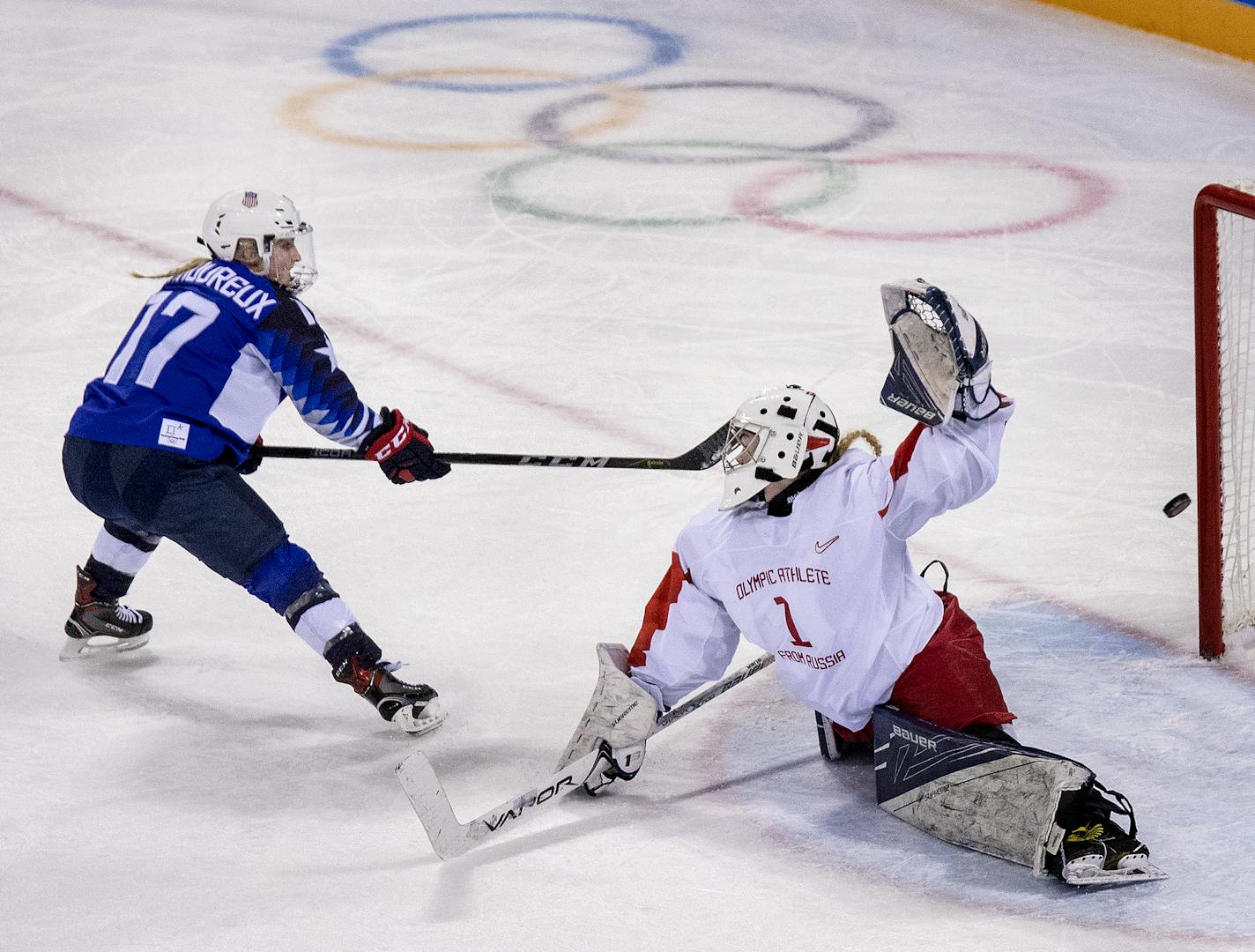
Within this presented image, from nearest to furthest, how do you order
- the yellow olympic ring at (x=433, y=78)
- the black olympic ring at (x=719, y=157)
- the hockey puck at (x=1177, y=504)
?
the hockey puck at (x=1177, y=504) < the black olympic ring at (x=719, y=157) < the yellow olympic ring at (x=433, y=78)

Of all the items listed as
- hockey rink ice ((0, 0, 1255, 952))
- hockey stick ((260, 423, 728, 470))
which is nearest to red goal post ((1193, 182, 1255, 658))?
hockey rink ice ((0, 0, 1255, 952))

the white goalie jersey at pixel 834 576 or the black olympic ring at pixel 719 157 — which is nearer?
the white goalie jersey at pixel 834 576

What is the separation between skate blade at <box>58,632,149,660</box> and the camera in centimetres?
355

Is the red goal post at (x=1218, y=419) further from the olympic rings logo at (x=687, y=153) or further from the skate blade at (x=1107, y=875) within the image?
the olympic rings logo at (x=687, y=153)

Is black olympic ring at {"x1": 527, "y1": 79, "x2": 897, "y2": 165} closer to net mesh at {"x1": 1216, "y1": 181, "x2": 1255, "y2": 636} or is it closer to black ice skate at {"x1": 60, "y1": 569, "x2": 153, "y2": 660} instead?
net mesh at {"x1": 1216, "y1": 181, "x2": 1255, "y2": 636}

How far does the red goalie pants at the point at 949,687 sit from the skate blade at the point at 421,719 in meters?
0.90

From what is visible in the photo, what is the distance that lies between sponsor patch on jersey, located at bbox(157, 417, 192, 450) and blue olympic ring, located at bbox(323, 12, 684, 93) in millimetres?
4867

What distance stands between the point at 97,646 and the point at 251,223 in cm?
97

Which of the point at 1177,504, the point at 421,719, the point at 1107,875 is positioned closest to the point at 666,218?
the point at 1177,504

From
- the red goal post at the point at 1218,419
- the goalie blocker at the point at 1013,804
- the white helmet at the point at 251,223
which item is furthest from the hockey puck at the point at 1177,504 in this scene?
the white helmet at the point at 251,223

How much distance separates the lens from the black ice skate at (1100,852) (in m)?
2.61

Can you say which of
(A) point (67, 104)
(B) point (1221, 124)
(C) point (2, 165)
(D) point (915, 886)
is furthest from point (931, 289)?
(A) point (67, 104)

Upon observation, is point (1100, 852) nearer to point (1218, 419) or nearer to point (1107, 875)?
point (1107, 875)

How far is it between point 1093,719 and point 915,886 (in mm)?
684
